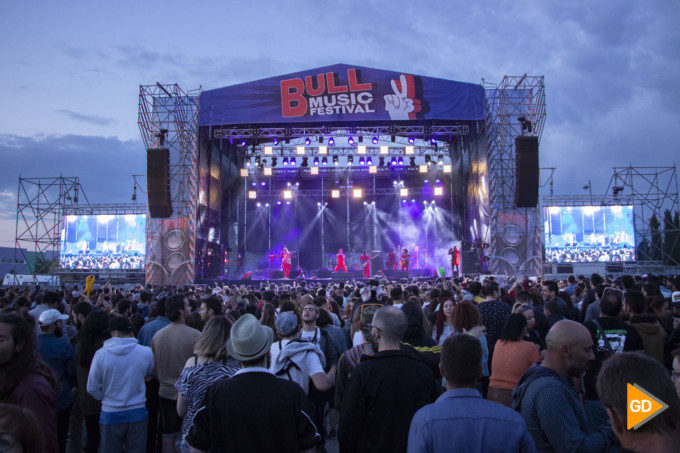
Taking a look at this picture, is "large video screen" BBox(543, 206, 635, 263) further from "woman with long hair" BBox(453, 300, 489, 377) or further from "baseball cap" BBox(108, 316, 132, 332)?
"baseball cap" BBox(108, 316, 132, 332)

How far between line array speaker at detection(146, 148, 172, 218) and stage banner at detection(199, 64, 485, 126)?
2332mm

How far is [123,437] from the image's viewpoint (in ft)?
12.4

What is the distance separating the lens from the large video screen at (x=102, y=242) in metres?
26.3

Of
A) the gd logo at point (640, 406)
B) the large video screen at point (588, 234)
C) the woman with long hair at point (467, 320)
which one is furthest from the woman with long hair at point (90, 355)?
the large video screen at point (588, 234)

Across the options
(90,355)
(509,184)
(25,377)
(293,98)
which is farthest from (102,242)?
(25,377)

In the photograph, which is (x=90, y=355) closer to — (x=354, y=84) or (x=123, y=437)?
(x=123, y=437)

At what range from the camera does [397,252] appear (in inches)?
1130

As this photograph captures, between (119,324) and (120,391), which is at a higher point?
(119,324)

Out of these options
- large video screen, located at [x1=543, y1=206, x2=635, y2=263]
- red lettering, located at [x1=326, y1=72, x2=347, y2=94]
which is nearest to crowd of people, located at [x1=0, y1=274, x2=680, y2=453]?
red lettering, located at [x1=326, y1=72, x2=347, y2=94]

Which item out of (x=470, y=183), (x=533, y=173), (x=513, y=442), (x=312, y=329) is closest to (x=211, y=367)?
(x=312, y=329)

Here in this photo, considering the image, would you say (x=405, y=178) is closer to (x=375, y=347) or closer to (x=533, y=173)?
(x=533, y=173)

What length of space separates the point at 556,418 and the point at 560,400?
0.08 metres

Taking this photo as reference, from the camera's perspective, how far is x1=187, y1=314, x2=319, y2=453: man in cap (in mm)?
2291

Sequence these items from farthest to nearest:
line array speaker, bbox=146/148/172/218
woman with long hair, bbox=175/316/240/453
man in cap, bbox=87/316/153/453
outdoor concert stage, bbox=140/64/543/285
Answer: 1. outdoor concert stage, bbox=140/64/543/285
2. line array speaker, bbox=146/148/172/218
3. man in cap, bbox=87/316/153/453
4. woman with long hair, bbox=175/316/240/453
